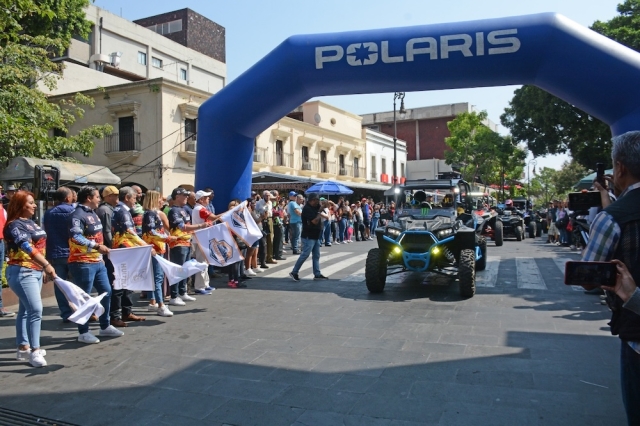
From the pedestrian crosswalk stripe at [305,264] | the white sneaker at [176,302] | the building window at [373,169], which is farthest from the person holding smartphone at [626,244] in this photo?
the building window at [373,169]

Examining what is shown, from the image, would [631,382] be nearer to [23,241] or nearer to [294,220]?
[23,241]

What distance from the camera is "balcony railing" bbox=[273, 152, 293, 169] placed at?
3169cm

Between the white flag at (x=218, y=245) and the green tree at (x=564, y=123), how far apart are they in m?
21.2

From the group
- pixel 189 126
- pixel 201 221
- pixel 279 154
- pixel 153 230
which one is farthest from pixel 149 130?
pixel 153 230

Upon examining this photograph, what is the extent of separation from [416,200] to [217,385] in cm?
672

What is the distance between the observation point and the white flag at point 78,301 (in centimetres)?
535

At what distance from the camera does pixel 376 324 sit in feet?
21.4

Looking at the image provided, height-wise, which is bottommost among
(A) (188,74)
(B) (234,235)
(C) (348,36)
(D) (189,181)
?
(B) (234,235)

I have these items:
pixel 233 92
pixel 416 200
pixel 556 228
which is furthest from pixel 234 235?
pixel 556 228

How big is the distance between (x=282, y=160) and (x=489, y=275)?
23005 millimetres

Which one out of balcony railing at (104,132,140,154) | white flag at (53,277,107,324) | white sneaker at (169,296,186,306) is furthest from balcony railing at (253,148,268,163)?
white flag at (53,277,107,324)

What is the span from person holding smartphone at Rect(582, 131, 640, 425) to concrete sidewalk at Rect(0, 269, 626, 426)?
141 centimetres

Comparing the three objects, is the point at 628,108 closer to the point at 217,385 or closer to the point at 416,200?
the point at 416,200

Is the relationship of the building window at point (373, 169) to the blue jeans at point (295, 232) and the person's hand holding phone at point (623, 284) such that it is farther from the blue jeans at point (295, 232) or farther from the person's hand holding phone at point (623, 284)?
the person's hand holding phone at point (623, 284)
